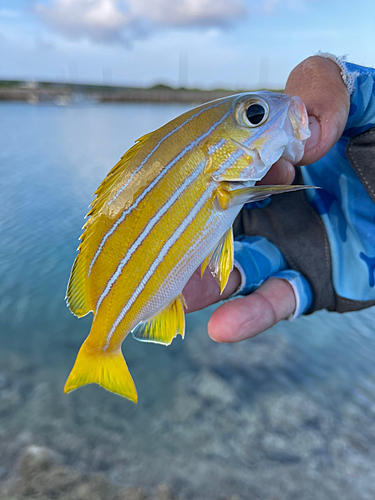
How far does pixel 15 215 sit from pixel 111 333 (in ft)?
8.86

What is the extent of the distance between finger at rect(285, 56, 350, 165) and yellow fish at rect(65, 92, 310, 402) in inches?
4.6

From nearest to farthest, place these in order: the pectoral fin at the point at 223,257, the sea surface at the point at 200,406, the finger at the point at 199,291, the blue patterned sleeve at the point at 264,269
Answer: the pectoral fin at the point at 223,257, the sea surface at the point at 200,406, the finger at the point at 199,291, the blue patterned sleeve at the point at 264,269

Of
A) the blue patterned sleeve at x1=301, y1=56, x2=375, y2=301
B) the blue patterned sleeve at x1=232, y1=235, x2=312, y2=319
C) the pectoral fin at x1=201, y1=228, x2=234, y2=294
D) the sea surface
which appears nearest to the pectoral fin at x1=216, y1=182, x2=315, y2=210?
the pectoral fin at x1=201, y1=228, x2=234, y2=294

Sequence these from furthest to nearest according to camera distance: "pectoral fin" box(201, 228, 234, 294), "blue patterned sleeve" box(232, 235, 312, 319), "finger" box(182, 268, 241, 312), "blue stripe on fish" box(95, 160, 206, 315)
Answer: "blue patterned sleeve" box(232, 235, 312, 319), "finger" box(182, 268, 241, 312), "pectoral fin" box(201, 228, 234, 294), "blue stripe on fish" box(95, 160, 206, 315)

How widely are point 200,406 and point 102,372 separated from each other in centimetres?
81

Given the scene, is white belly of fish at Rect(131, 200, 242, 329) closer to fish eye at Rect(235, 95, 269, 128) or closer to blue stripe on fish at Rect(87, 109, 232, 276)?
blue stripe on fish at Rect(87, 109, 232, 276)

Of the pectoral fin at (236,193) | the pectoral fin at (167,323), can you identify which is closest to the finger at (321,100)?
the pectoral fin at (236,193)

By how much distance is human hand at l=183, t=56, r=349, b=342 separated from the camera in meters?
1.23

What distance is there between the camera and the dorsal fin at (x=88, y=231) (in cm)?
110

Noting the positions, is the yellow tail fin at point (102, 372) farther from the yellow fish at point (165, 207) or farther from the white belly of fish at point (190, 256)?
the white belly of fish at point (190, 256)

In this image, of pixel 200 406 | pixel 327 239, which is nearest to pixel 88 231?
pixel 200 406

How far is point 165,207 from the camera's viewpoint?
1.05m

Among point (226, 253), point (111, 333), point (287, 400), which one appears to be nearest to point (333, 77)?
point (226, 253)

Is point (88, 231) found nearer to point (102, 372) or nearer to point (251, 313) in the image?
point (102, 372)
